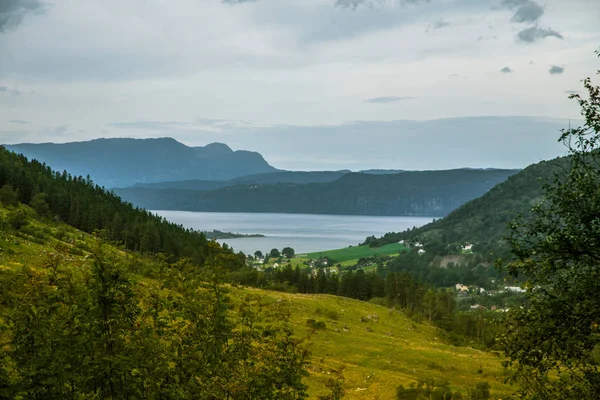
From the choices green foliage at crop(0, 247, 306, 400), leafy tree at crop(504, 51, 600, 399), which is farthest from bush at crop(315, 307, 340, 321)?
green foliage at crop(0, 247, 306, 400)

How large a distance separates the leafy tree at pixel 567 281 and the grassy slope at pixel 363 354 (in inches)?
357

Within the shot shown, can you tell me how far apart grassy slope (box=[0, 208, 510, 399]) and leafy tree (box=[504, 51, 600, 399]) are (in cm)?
908

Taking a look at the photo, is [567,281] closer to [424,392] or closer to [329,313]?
[424,392]

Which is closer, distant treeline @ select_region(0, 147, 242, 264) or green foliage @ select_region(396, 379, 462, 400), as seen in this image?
green foliage @ select_region(396, 379, 462, 400)

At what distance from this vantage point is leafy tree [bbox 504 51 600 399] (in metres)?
14.0

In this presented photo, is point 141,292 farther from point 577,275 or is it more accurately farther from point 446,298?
point 446,298

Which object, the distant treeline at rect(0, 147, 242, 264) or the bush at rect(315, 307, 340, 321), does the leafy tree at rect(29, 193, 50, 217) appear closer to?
the distant treeline at rect(0, 147, 242, 264)

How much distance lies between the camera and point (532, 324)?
14469mm

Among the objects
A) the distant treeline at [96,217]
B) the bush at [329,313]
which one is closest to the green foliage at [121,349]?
the bush at [329,313]

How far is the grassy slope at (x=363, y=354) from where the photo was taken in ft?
97.0

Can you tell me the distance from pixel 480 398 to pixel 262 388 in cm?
2193

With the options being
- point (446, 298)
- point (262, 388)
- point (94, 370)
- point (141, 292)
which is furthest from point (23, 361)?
point (446, 298)

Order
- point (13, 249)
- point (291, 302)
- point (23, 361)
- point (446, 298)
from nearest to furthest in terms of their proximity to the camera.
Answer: point (23, 361) < point (13, 249) < point (291, 302) < point (446, 298)

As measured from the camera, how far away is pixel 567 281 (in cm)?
1444
